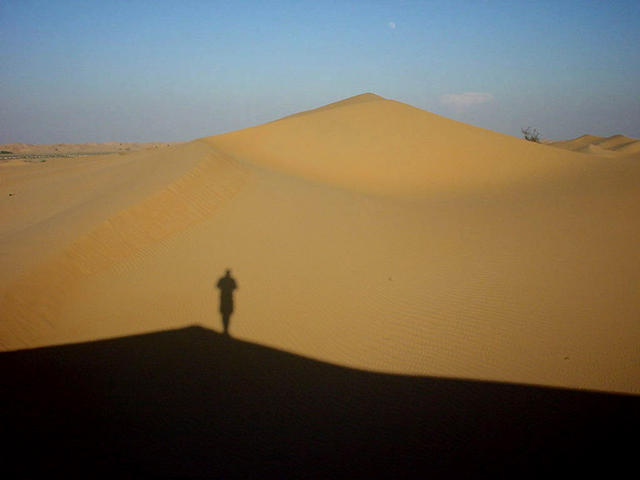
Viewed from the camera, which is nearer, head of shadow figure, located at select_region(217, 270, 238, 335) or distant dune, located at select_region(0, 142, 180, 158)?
head of shadow figure, located at select_region(217, 270, 238, 335)

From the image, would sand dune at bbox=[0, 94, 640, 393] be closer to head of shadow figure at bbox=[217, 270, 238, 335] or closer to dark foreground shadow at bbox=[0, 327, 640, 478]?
head of shadow figure at bbox=[217, 270, 238, 335]

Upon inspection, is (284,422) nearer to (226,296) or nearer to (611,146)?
(226,296)

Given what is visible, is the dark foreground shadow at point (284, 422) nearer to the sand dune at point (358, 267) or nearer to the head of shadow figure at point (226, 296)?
the sand dune at point (358, 267)

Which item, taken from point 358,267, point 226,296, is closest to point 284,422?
point 226,296

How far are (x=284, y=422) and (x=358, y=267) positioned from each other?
334 cm

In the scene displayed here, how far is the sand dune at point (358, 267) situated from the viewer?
14.7 feet

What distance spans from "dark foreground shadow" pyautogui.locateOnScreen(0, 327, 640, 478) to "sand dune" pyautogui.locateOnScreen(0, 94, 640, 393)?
43cm

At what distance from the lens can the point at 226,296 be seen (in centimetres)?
574

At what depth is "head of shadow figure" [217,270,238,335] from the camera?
529cm

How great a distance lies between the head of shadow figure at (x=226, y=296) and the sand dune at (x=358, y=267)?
0.38 feet

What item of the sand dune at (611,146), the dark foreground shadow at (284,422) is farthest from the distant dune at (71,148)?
the dark foreground shadow at (284,422)

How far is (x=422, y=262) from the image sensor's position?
6.54 m

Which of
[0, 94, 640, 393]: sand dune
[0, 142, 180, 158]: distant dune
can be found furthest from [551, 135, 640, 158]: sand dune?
[0, 142, 180, 158]: distant dune

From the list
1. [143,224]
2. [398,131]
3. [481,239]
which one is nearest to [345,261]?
[481,239]
